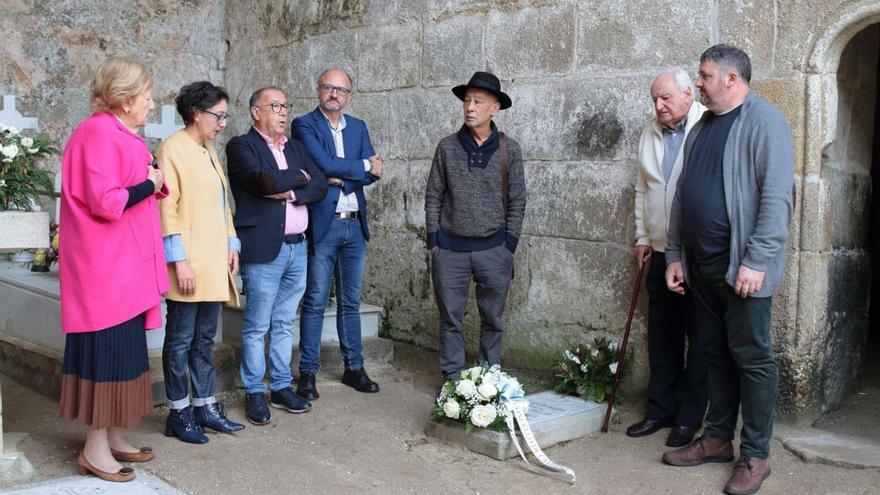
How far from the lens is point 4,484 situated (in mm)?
3660

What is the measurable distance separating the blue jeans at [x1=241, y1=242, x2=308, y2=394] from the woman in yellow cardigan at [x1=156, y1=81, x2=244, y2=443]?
0.21 metres

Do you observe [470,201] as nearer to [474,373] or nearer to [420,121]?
[474,373]

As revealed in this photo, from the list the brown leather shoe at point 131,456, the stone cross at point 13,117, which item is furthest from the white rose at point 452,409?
the stone cross at point 13,117

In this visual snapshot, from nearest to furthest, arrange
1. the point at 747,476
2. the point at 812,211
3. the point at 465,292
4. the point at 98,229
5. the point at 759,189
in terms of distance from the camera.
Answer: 1. the point at 98,229
2. the point at 759,189
3. the point at 747,476
4. the point at 812,211
5. the point at 465,292

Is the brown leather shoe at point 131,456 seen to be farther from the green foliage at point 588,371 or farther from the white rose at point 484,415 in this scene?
the green foliage at point 588,371

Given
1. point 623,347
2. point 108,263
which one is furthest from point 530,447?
point 108,263

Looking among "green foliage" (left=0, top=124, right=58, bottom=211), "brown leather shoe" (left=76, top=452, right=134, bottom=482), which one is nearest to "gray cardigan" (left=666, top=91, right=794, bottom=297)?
"brown leather shoe" (left=76, top=452, right=134, bottom=482)

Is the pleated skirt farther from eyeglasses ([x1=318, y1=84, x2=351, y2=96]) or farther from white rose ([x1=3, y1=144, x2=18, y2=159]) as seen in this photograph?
Result: eyeglasses ([x1=318, y1=84, x2=351, y2=96])

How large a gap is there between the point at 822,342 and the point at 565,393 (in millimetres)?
1321

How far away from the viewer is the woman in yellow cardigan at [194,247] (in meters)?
4.11

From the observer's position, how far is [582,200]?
5.30 m

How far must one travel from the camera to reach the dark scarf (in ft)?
15.9

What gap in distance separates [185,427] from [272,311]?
772 millimetres

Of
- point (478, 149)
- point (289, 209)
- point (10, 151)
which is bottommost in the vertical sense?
point (289, 209)
